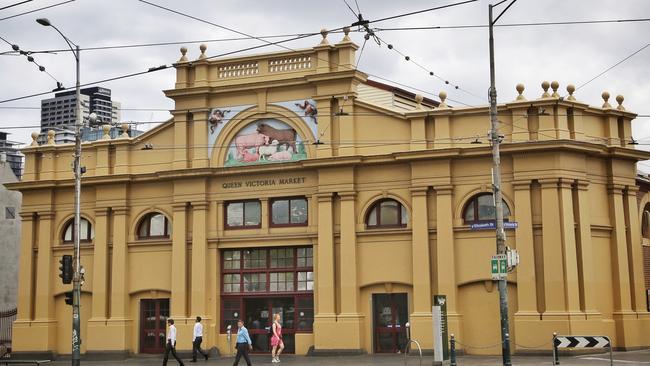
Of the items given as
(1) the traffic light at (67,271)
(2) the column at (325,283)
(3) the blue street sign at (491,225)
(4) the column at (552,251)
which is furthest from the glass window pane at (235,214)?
(3) the blue street sign at (491,225)

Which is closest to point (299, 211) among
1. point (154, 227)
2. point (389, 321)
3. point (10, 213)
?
point (389, 321)

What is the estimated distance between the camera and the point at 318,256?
36.1 metres

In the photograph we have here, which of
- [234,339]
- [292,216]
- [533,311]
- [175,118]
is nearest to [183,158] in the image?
[175,118]

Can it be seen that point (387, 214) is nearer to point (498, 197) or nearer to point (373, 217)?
point (373, 217)

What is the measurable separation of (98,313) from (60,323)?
100 inches

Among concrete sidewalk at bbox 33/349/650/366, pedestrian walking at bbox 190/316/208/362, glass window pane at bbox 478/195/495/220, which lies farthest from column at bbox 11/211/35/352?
glass window pane at bbox 478/195/495/220

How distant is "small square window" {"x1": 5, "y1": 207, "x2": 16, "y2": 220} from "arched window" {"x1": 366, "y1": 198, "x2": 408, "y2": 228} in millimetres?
25438

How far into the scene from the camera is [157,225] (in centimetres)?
3972

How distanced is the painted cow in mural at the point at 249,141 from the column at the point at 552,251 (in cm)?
1169

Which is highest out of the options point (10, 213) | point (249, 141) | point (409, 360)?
point (249, 141)

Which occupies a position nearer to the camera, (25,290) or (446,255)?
(446,255)

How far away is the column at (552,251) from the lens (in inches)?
1278

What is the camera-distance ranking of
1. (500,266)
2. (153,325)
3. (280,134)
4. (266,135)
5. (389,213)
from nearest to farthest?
(500,266) < (389,213) < (280,134) < (266,135) < (153,325)

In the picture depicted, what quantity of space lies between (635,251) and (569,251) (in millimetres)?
4289
